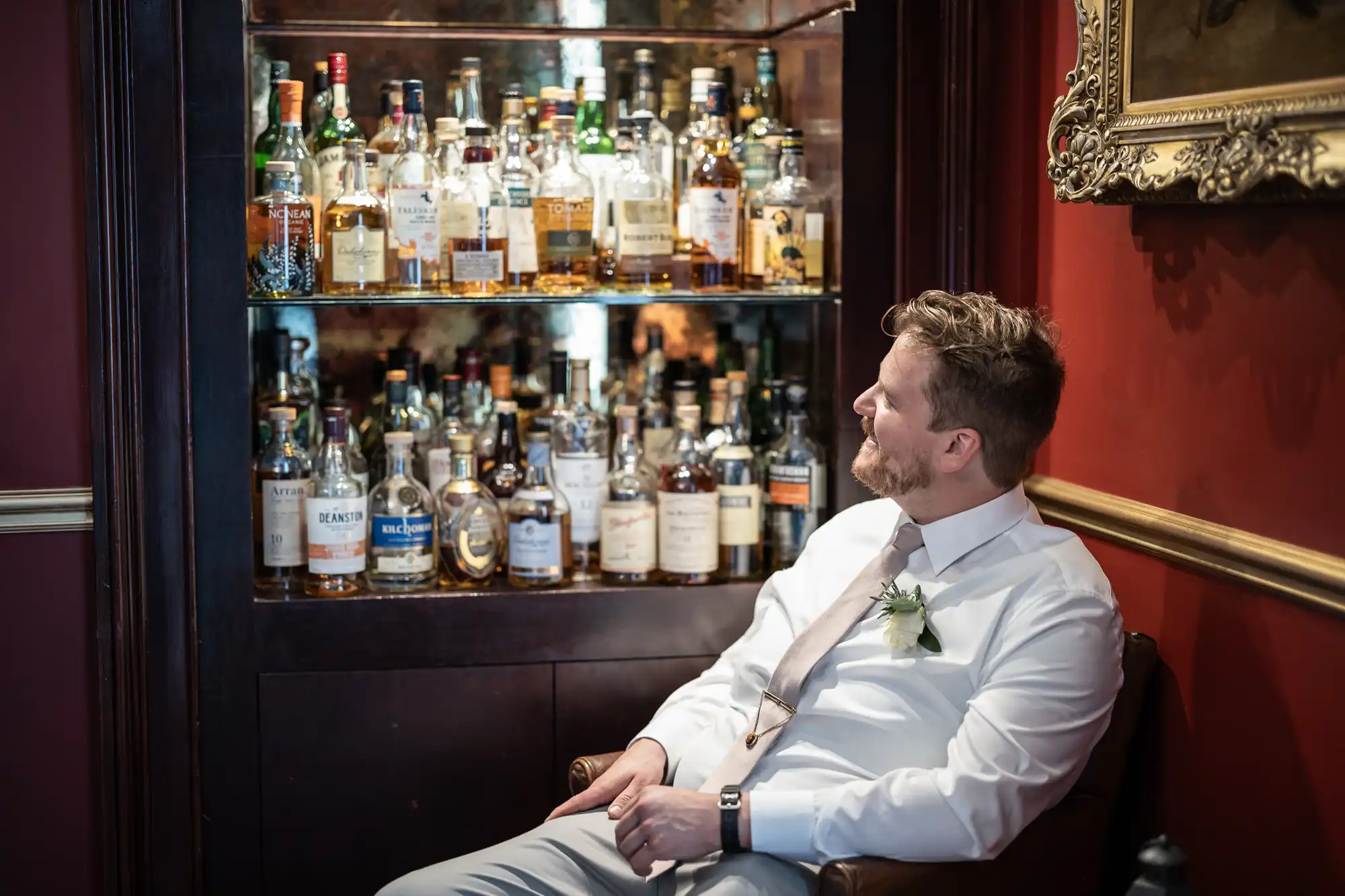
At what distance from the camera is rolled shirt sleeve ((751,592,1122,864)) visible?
1.69 metres

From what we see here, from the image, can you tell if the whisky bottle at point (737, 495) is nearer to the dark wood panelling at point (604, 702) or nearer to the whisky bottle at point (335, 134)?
the dark wood panelling at point (604, 702)

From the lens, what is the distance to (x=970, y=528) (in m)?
1.89

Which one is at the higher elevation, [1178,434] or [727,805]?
[1178,434]

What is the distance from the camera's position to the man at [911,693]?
1.71 metres

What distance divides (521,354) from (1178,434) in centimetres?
142

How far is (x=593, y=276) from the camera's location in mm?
2672

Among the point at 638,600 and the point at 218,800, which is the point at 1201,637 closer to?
the point at 638,600

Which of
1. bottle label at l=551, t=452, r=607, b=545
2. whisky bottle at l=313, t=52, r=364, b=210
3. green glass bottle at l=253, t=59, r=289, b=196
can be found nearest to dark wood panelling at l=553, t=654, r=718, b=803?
bottle label at l=551, t=452, r=607, b=545

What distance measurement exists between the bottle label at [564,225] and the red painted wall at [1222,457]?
2.74ft

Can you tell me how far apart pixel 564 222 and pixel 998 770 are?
1353 mm

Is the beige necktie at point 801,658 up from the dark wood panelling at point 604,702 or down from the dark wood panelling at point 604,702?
up

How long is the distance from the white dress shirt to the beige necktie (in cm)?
2

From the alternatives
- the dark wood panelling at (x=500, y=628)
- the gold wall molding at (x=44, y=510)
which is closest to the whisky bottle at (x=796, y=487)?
the dark wood panelling at (x=500, y=628)

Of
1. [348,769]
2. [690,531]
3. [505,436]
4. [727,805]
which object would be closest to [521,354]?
[505,436]
